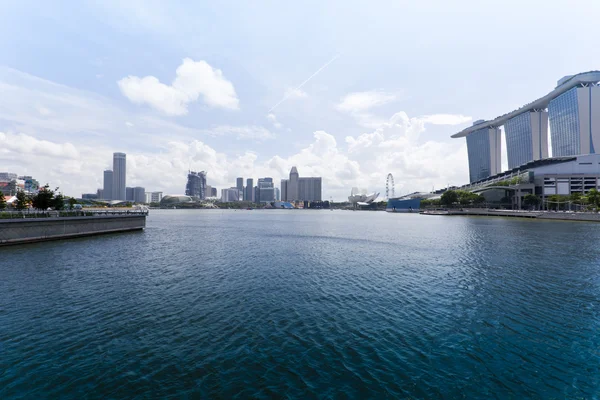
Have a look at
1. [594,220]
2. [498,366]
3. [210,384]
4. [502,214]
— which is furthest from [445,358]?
[502,214]

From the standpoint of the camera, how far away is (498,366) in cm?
1458

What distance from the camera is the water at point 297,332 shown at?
1289 cm

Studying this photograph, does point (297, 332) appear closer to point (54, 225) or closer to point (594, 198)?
point (54, 225)

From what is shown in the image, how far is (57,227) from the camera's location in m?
58.3

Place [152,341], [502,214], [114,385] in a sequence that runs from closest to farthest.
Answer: [114,385] → [152,341] → [502,214]

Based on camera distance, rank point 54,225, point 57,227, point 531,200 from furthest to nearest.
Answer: point 531,200
point 57,227
point 54,225

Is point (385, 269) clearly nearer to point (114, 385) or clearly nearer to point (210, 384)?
point (210, 384)

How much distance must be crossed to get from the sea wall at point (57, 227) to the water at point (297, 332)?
1877 cm

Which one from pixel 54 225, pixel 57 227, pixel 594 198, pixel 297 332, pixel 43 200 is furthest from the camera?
pixel 594 198

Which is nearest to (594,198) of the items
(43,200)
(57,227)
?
(57,227)

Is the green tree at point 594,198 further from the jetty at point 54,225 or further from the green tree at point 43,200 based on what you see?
the green tree at point 43,200

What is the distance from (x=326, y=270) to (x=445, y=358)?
69.7 ft

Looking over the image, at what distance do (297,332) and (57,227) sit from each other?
6499 centimetres

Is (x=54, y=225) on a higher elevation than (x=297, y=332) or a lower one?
higher
